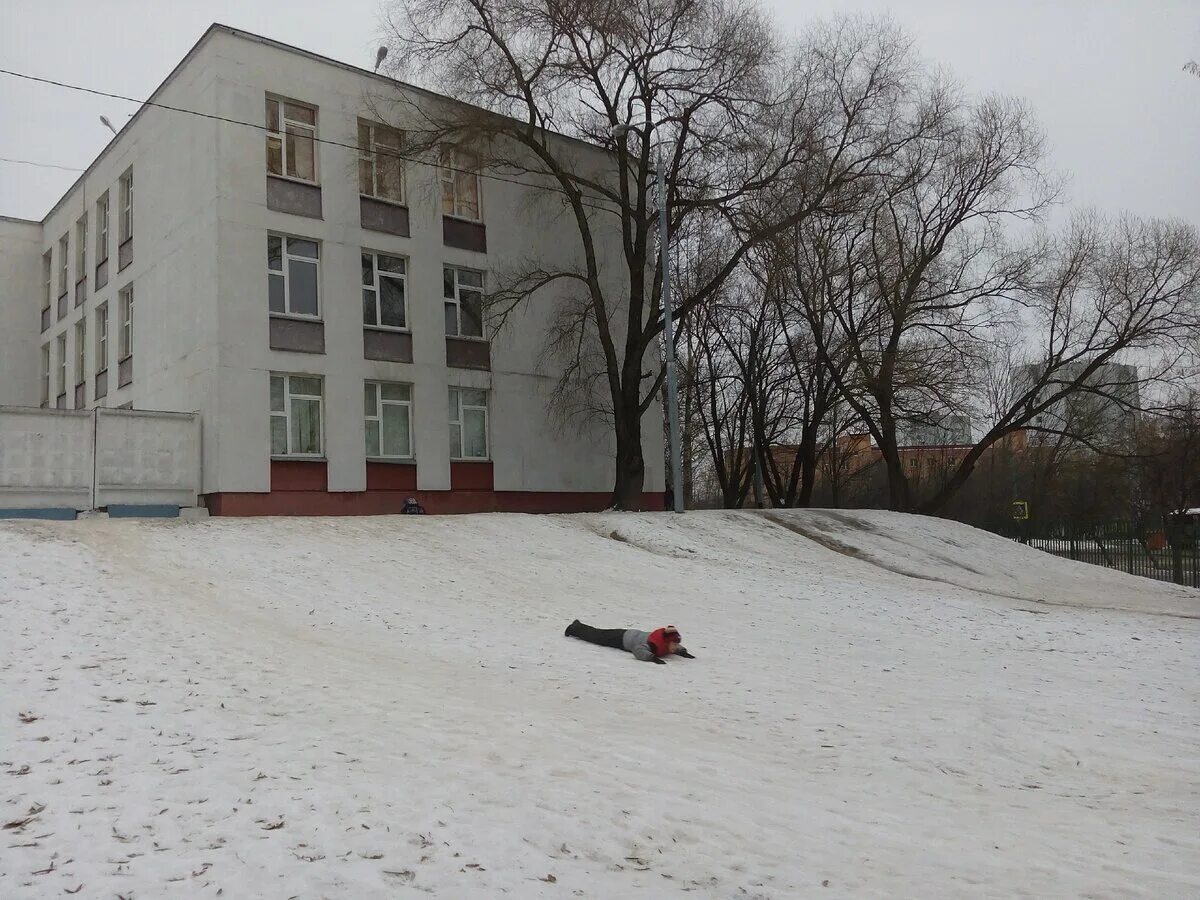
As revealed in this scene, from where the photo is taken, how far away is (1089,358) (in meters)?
39.4

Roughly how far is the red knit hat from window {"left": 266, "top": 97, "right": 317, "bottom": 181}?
17880mm

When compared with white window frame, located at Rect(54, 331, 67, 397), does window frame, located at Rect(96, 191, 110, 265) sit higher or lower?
higher

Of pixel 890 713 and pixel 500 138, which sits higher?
pixel 500 138

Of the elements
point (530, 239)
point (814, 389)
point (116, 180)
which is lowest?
point (814, 389)

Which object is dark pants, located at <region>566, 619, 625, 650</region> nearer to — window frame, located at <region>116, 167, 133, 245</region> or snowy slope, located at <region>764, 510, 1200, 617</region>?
snowy slope, located at <region>764, 510, 1200, 617</region>

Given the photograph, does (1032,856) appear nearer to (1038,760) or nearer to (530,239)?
(1038,760)

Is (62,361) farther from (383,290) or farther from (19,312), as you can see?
(383,290)

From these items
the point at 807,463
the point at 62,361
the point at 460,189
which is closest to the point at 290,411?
the point at 460,189

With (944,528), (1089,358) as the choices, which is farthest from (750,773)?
(1089,358)

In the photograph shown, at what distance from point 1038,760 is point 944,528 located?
24.6m

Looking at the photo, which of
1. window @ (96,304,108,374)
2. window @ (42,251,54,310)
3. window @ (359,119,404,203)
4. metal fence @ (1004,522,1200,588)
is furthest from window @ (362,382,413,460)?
metal fence @ (1004,522,1200,588)

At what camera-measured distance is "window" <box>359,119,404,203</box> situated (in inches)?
1020

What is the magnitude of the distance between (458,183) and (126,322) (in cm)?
1044

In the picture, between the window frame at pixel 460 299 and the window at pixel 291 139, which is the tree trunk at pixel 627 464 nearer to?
the window frame at pixel 460 299
